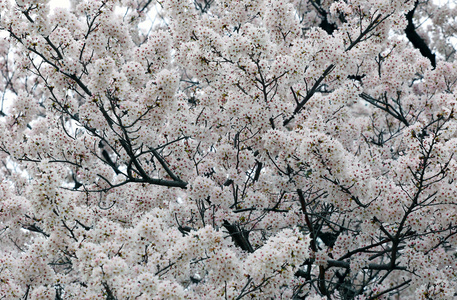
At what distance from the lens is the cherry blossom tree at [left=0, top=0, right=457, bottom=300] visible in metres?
5.14

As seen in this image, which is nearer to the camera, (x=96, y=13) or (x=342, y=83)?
(x=96, y=13)

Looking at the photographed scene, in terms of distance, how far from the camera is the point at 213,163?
7230mm

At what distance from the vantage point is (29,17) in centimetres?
603

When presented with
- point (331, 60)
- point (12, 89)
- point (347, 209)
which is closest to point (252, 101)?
point (331, 60)

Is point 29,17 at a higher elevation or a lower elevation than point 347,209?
higher

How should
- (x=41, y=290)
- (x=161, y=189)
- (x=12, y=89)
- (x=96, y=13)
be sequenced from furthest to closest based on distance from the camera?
(x=12, y=89)
(x=161, y=189)
(x=96, y=13)
(x=41, y=290)

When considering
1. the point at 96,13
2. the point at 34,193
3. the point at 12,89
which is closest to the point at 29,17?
the point at 96,13

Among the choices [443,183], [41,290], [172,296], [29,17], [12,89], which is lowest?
[172,296]

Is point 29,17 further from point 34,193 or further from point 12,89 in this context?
point 12,89

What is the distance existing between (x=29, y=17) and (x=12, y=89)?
8.01 meters

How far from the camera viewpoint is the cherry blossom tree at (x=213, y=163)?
202 inches

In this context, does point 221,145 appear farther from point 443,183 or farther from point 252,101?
point 443,183

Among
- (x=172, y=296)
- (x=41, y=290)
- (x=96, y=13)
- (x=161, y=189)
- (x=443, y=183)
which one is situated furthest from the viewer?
(x=161, y=189)

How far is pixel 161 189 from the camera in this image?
749cm
